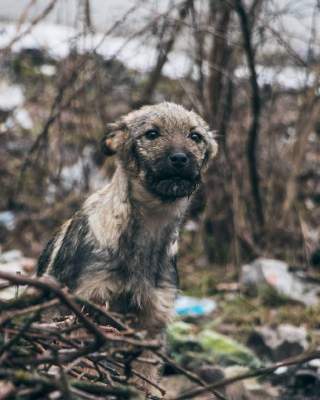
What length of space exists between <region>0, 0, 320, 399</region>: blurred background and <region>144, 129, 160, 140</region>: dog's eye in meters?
1.80

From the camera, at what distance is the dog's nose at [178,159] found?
4.72 meters

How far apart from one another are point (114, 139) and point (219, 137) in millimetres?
2720

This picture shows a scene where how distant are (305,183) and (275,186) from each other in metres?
0.61

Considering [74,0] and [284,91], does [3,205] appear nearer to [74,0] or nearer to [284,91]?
[74,0]

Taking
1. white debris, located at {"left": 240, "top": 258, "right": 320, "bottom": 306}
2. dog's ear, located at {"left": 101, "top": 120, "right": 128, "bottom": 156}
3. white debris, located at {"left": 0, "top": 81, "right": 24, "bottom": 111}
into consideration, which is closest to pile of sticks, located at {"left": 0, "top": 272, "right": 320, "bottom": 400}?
dog's ear, located at {"left": 101, "top": 120, "right": 128, "bottom": 156}

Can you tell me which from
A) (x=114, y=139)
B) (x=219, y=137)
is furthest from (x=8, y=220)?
(x=114, y=139)

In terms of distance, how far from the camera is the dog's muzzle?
4.74 meters

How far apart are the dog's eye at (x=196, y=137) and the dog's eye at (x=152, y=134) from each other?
0.19 metres

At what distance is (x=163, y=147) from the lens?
4.86m

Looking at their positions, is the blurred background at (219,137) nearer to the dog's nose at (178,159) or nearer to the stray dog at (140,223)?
the stray dog at (140,223)

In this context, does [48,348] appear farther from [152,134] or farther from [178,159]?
[152,134]

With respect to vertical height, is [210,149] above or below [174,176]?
above

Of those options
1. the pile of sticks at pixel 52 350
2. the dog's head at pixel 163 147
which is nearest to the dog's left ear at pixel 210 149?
the dog's head at pixel 163 147

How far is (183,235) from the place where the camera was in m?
9.29
